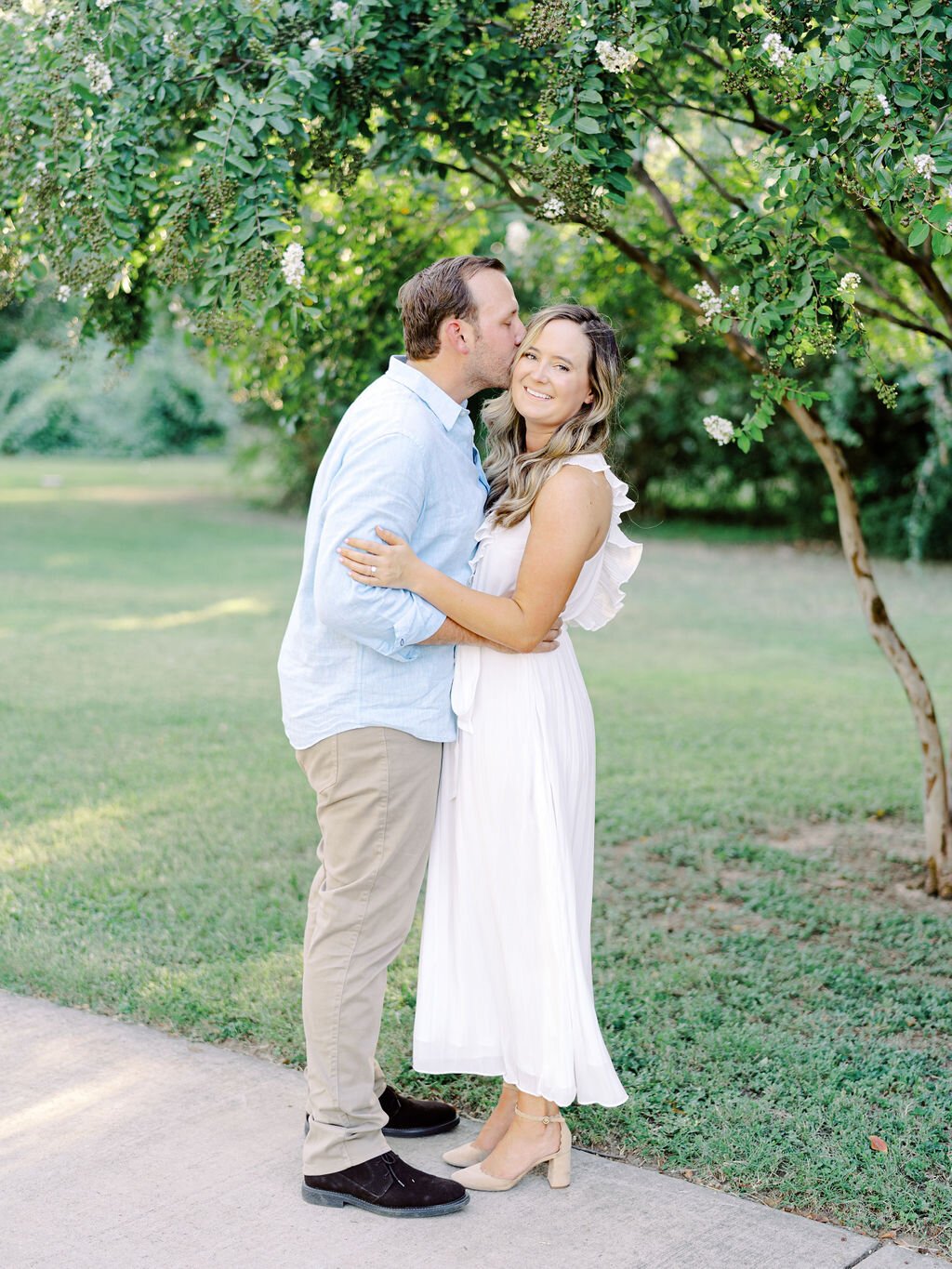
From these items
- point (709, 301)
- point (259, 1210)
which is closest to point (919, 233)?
point (709, 301)

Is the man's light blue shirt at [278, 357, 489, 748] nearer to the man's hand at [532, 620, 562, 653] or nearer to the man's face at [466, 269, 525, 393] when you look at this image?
the man's face at [466, 269, 525, 393]

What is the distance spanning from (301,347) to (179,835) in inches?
87.2

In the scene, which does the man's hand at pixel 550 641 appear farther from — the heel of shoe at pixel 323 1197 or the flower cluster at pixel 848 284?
the heel of shoe at pixel 323 1197

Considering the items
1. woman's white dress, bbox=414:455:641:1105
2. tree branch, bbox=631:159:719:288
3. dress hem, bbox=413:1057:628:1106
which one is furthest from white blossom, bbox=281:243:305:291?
dress hem, bbox=413:1057:628:1106

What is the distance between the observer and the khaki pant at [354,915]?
3.16 meters

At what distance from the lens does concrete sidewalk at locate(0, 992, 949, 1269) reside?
9.80ft

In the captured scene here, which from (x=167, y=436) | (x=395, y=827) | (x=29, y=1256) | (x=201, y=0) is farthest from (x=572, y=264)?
(x=167, y=436)

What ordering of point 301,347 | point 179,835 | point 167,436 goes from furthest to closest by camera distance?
point 167,436 → point 179,835 → point 301,347

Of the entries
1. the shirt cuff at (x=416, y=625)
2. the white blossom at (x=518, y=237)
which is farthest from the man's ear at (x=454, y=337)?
the white blossom at (x=518, y=237)

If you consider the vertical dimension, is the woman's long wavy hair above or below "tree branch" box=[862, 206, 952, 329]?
below

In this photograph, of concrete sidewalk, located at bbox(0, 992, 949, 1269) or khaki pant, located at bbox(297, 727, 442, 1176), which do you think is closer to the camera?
concrete sidewalk, located at bbox(0, 992, 949, 1269)

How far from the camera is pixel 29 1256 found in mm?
2939

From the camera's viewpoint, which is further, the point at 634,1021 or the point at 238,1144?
the point at 634,1021

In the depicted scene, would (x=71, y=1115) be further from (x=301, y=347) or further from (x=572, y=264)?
(x=572, y=264)
